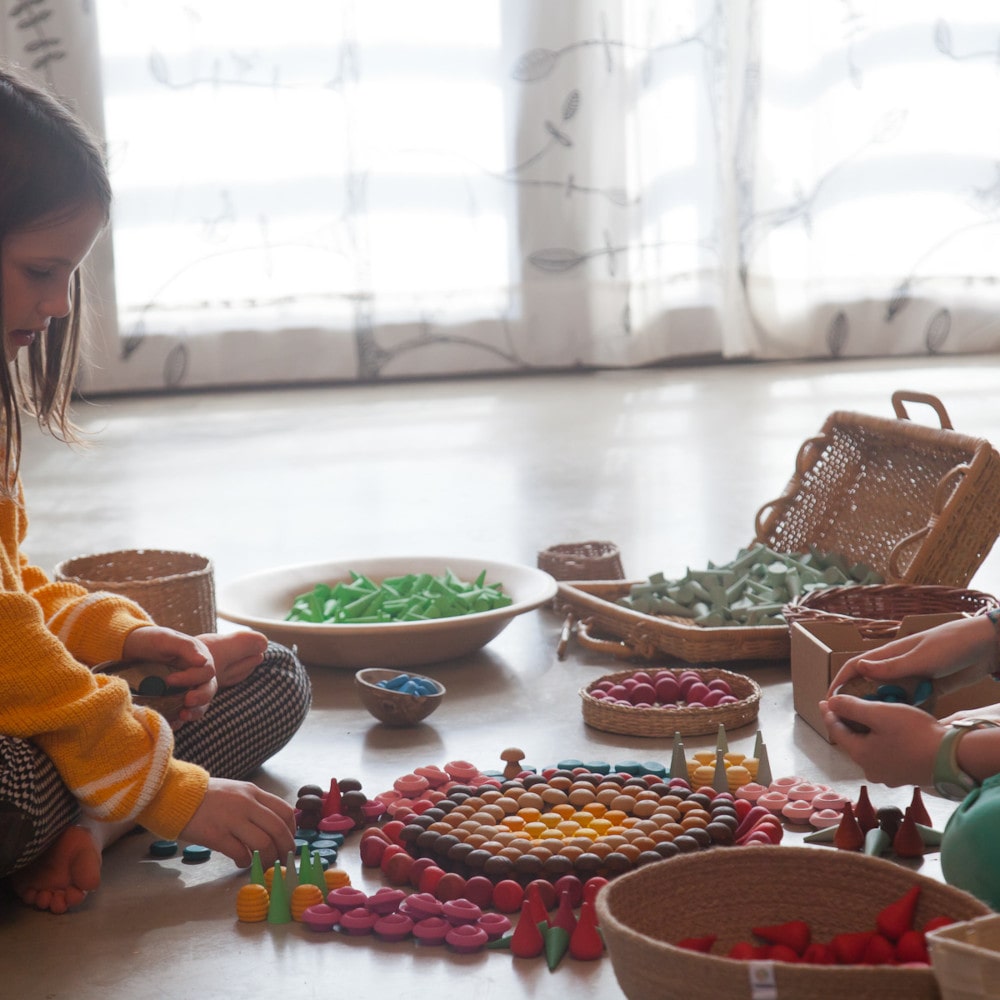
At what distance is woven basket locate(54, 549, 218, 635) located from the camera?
1.88 m

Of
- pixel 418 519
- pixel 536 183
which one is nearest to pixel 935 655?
pixel 418 519

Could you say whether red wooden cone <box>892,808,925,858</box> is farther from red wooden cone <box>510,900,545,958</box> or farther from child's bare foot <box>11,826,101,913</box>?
child's bare foot <box>11,826,101,913</box>

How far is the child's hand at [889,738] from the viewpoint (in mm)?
1203

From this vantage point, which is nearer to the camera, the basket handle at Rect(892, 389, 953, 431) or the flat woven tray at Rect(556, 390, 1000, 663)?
the flat woven tray at Rect(556, 390, 1000, 663)

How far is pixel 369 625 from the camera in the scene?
1.89m

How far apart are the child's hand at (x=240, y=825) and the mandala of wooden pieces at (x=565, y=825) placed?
119 millimetres

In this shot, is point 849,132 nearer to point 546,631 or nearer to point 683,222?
point 683,222

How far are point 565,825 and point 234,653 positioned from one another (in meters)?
0.42

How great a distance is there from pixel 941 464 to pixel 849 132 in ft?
11.3

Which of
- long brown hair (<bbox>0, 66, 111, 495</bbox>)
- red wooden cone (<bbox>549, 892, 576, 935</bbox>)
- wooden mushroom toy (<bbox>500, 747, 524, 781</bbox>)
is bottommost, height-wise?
wooden mushroom toy (<bbox>500, 747, 524, 781</bbox>)

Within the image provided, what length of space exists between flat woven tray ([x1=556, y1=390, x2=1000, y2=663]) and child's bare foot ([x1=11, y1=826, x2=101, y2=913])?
2.91 ft

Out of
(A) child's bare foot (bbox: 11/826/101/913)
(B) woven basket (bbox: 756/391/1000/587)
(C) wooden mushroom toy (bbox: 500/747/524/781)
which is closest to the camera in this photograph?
(A) child's bare foot (bbox: 11/826/101/913)

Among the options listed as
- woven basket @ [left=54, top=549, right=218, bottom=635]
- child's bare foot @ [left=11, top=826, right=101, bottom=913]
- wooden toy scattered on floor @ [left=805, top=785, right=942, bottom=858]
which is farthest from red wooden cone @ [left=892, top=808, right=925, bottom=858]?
woven basket @ [left=54, top=549, right=218, bottom=635]

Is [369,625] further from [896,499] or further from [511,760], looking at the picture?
[896,499]
